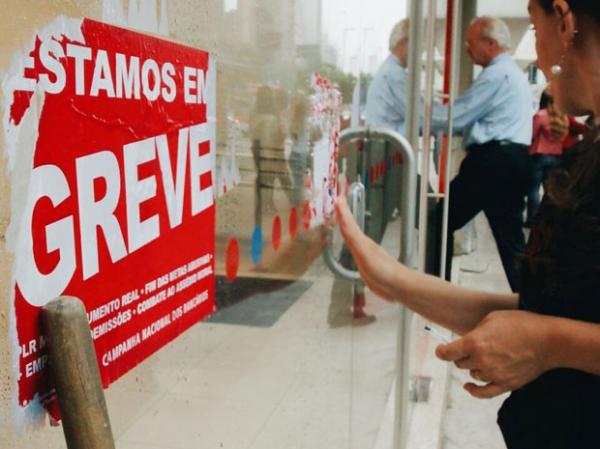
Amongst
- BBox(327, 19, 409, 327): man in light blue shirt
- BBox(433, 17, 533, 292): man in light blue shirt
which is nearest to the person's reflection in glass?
BBox(327, 19, 409, 327): man in light blue shirt

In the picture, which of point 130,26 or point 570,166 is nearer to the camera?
point 130,26

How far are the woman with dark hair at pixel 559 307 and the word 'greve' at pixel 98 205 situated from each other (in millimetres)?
491

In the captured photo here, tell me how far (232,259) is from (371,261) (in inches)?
20.1

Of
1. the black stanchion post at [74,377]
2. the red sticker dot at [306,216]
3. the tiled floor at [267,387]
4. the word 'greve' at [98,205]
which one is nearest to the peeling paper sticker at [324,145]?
the red sticker dot at [306,216]

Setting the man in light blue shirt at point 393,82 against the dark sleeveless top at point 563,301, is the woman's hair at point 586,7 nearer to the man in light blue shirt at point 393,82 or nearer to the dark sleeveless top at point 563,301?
the dark sleeveless top at point 563,301

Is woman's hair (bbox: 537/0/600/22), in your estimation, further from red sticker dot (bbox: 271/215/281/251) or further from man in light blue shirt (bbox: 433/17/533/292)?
man in light blue shirt (bbox: 433/17/533/292)

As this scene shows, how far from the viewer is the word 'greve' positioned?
551mm

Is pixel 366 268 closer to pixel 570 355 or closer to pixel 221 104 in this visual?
pixel 570 355

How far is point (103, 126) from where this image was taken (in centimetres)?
62

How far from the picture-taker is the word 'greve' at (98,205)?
551 mm

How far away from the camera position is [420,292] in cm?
135

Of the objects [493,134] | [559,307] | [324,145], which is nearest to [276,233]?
[324,145]

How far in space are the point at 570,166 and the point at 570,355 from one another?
27 cm

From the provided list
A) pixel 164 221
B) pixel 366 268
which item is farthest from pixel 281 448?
pixel 164 221
